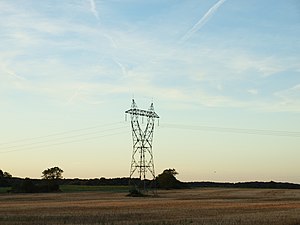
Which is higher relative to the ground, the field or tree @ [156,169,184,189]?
tree @ [156,169,184,189]

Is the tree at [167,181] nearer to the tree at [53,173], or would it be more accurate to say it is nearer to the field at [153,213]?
the tree at [53,173]

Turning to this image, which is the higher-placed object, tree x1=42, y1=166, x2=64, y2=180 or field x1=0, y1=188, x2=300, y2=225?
tree x1=42, y1=166, x2=64, y2=180

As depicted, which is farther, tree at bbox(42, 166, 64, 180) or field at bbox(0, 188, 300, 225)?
tree at bbox(42, 166, 64, 180)

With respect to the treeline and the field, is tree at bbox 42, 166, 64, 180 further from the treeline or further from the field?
the field

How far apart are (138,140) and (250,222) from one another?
168 feet

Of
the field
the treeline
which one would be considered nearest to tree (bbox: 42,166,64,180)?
the treeline

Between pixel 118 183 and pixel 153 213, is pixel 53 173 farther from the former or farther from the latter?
pixel 153 213

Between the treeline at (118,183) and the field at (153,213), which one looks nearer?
the field at (153,213)

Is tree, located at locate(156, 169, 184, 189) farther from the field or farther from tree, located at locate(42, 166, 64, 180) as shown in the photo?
the field

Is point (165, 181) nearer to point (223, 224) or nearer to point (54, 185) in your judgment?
point (54, 185)

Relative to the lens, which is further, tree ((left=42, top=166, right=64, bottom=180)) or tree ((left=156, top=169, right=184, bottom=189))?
tree ((left=42, top=166, right=64, bottom=180))

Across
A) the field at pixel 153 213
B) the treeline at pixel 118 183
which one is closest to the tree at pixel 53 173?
the treeline at pixel 118 183

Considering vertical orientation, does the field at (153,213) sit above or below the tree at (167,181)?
below

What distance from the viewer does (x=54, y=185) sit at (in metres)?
133
